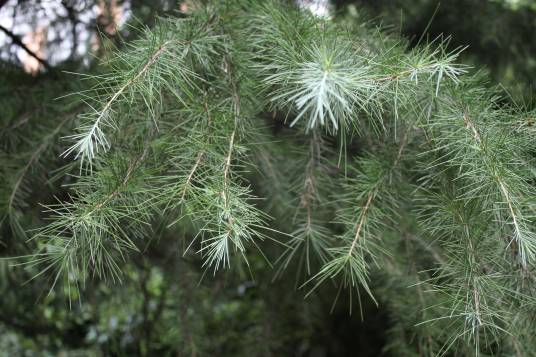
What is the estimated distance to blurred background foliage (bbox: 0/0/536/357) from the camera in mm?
1364

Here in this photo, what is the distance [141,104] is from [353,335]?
6.65 feet

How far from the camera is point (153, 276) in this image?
1.96 meters

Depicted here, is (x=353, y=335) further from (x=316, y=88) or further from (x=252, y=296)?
(x=316, y=88)

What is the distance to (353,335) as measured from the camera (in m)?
2.67

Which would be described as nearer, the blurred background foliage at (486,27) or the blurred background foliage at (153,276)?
the blurred background foliage at (153,276)

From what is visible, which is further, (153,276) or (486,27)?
(153,276)

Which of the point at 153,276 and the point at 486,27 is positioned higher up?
the point at 486,27

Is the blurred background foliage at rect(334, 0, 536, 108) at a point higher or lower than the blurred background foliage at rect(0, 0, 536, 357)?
higher

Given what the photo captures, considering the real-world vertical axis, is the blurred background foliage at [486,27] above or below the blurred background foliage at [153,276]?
above

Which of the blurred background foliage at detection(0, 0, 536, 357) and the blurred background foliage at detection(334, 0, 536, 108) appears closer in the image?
the blurred background foliage at detection(0, 0, 536, 357)

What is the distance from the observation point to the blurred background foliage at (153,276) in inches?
53.7

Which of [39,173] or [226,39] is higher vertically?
[226,39]

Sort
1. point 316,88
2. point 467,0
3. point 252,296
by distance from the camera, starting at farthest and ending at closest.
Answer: point 252,296, point 467,0, point 316,88

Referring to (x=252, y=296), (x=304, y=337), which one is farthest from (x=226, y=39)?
(x=304, y=337)
